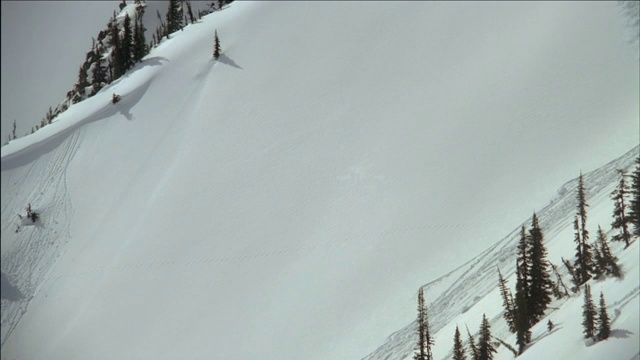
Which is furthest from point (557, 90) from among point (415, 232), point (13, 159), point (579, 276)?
point (13, 159)

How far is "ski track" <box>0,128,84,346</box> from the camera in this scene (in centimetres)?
3441

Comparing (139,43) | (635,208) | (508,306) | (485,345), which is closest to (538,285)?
(508,306)

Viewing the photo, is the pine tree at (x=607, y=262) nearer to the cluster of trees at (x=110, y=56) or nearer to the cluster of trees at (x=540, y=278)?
the cluster of trees at (x=540, y=278)

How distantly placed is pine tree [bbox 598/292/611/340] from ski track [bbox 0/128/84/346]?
27.9 metres

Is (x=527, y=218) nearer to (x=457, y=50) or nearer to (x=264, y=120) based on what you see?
(x=457, y=50)

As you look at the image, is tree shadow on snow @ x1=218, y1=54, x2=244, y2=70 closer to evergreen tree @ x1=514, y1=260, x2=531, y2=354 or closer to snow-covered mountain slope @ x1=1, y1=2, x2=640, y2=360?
snow-covered mountain slope @ x1=1, y1=2, x2=640, y2=360

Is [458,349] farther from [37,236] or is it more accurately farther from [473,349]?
[37,236]

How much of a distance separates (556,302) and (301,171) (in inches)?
653

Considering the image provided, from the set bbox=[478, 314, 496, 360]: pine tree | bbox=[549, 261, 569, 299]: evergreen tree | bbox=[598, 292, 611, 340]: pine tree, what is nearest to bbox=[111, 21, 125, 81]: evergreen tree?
bbox=[478, 314, 496, 360]: pine tree

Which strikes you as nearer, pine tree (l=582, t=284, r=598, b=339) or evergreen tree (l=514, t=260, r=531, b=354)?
pine tree (l=582, t=284, r=598, b=339)

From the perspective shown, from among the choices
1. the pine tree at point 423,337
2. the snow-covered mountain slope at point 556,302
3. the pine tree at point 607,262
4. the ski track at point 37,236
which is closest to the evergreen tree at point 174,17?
the ski track at point 37,236

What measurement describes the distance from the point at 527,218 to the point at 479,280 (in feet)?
13.8

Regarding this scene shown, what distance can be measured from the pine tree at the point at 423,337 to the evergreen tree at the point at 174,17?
31218 mm

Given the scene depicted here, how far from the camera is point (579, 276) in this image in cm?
2398
